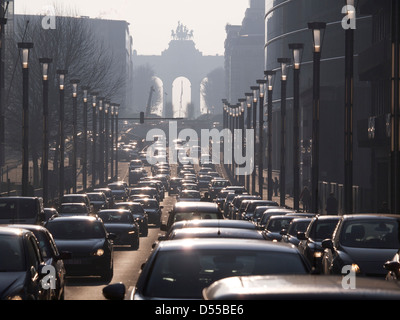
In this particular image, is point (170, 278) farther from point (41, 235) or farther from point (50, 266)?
point (41, 235)

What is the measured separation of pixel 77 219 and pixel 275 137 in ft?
366

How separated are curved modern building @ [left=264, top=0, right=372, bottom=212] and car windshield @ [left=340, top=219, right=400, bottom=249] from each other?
37073 mm

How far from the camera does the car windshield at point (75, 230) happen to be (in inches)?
965

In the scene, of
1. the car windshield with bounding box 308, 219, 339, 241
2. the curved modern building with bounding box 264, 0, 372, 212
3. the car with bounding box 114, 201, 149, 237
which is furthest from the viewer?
the curved modern building with bounding box 264, 0, 372, 212

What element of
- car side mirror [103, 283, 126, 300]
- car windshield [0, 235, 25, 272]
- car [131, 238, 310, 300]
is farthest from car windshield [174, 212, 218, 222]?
car side mirror [103, 283, 126, 300]

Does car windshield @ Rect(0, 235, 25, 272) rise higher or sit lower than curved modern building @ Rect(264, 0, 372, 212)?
lower

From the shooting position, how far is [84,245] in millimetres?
23281

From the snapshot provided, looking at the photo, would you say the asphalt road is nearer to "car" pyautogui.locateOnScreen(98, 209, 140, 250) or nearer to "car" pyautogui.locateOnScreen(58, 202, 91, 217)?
"car" pyautogui.locateOnScreen(98, 209, 140, 250)

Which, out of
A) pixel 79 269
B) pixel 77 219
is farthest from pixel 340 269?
pixel 77 219

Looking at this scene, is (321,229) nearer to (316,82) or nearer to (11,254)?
(11,254)

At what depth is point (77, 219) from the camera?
25188 mm

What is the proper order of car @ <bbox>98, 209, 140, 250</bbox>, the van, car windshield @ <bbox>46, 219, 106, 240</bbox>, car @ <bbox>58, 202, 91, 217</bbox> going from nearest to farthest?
car windshield @ <bbox>46, 219, 106, 240</bbox> < the van < car @ <bbox>98, 209, 140, 250</bbox> < car @ <bbox>58, 202, 91, 217</bbox>

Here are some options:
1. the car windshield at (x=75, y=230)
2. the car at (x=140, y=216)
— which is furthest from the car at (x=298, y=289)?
the car at (x=140, y=216)

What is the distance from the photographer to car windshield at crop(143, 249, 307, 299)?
915 cm
